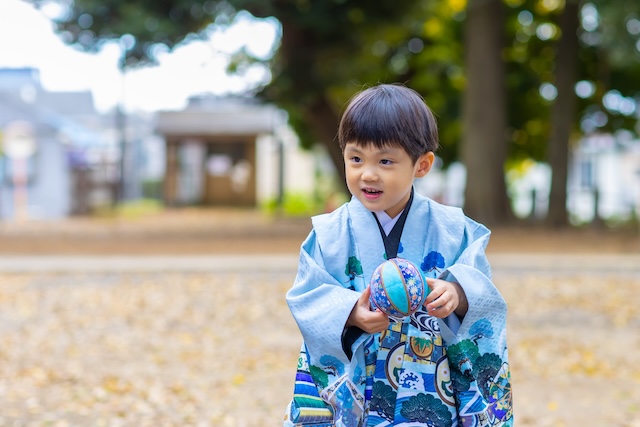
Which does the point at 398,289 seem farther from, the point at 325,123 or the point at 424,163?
the point at 325,123

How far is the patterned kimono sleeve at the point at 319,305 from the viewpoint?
2217 mm

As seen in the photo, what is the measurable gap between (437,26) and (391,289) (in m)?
21.8

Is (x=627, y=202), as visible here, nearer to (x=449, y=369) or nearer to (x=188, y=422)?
(x=188, y=422)

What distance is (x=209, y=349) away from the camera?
7414 millimetres

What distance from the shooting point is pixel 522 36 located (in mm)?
22469

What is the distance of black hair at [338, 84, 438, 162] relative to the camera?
2271 millimetres

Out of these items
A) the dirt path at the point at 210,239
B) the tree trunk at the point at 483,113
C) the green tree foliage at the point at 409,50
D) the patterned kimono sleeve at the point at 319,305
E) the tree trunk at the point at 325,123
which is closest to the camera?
the patterned kimono sleeve at the point at 319,305

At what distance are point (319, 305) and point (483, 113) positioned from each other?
16.2 m

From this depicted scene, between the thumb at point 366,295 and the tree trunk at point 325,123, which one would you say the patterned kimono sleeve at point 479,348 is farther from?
the tree trunk at point 325,123

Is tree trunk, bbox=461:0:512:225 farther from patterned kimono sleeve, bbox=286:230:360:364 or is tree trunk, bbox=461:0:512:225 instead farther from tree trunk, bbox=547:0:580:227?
patterned kimono sleeve, bbox=286:230:360:364

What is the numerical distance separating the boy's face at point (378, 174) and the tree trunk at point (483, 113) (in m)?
15.9

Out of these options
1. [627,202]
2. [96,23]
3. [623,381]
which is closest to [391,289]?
[623,381]

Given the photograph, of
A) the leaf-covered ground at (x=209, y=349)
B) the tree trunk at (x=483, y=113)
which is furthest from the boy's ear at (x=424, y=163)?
the tree trunk at (x=483, y=113)

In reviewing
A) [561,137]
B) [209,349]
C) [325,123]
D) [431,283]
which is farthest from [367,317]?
[561,137]
